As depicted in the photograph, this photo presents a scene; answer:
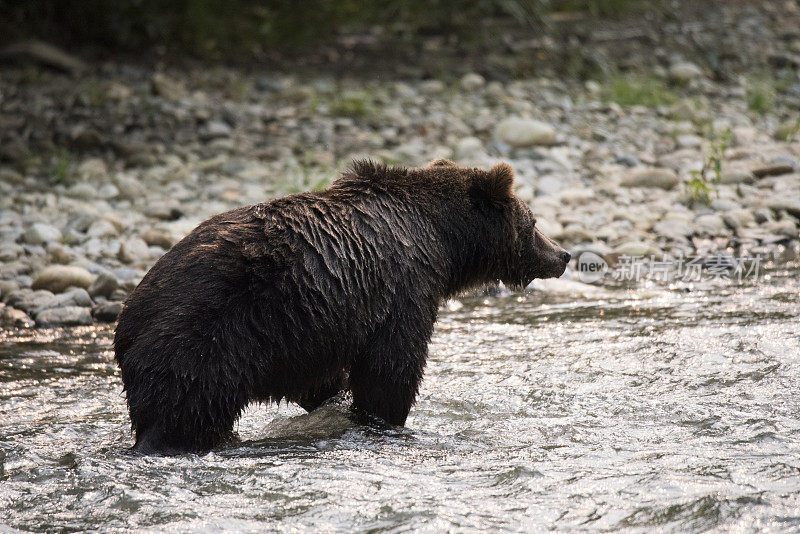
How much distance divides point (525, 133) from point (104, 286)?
5948mm

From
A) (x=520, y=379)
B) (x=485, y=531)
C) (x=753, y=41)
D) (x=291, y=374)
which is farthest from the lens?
(x=753, y=41)

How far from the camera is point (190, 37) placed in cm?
1497

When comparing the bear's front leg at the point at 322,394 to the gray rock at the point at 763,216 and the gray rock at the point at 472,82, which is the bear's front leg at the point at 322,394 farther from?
the gray rock at the point at 472,82

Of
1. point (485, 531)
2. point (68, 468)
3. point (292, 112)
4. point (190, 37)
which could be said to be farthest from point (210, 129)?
point (485, 531)

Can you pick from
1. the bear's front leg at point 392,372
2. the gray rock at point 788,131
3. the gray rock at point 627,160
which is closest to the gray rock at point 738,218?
the gray rock at point 627,160

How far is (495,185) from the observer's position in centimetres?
586

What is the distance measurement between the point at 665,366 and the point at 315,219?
284 cm

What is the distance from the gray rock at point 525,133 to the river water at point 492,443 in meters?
4.42

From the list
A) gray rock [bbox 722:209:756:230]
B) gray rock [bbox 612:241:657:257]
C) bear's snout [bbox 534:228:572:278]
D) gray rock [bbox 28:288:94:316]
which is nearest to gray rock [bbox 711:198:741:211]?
gray rock [bbox 722:209:756:230]

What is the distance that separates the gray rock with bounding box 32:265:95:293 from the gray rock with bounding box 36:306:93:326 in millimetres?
444

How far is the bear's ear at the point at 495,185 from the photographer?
584cm

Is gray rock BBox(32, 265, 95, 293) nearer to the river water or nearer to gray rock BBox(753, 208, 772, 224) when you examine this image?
the river water

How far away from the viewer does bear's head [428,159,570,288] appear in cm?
588

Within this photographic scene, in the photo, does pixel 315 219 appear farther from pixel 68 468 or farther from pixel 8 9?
pixel 8 9
